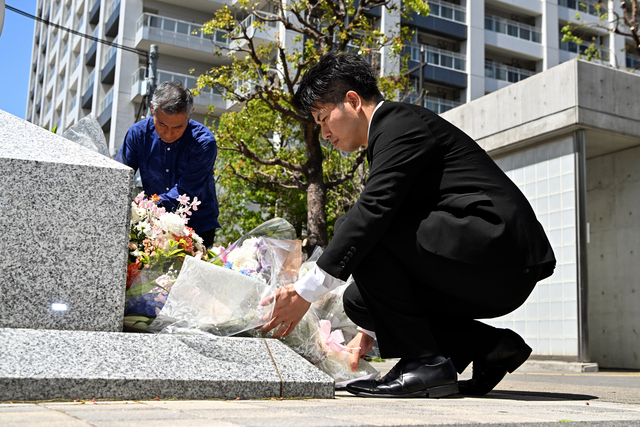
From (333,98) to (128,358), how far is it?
1.38m

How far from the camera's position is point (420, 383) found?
2.27m

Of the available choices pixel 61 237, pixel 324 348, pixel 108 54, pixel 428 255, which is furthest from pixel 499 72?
pixel 61 237

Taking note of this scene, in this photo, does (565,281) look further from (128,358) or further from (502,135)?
(128,358)

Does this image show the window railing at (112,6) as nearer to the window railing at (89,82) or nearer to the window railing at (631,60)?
the window railing at (89,82)

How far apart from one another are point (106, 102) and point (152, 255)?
29074mm

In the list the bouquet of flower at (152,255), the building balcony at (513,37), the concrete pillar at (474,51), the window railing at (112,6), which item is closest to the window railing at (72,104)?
the window railing at (112,6)

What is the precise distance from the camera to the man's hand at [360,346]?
2.87 metres

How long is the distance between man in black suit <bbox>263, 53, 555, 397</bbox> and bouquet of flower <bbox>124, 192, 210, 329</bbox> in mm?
534

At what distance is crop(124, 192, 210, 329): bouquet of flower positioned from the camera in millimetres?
2594

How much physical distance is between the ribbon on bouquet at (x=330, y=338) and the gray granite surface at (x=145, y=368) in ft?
1.72

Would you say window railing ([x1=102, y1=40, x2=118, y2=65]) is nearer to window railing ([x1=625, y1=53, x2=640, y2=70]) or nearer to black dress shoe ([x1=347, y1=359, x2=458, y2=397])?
window railing ([x1=625, y1=53, x2=640, y2=70])

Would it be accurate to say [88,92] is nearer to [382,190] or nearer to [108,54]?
[108,54]

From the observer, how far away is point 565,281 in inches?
305

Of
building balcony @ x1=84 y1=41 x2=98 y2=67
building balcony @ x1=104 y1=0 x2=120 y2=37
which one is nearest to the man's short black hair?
building balcony @ x1=104 y1=0 x2=120 y2=37
